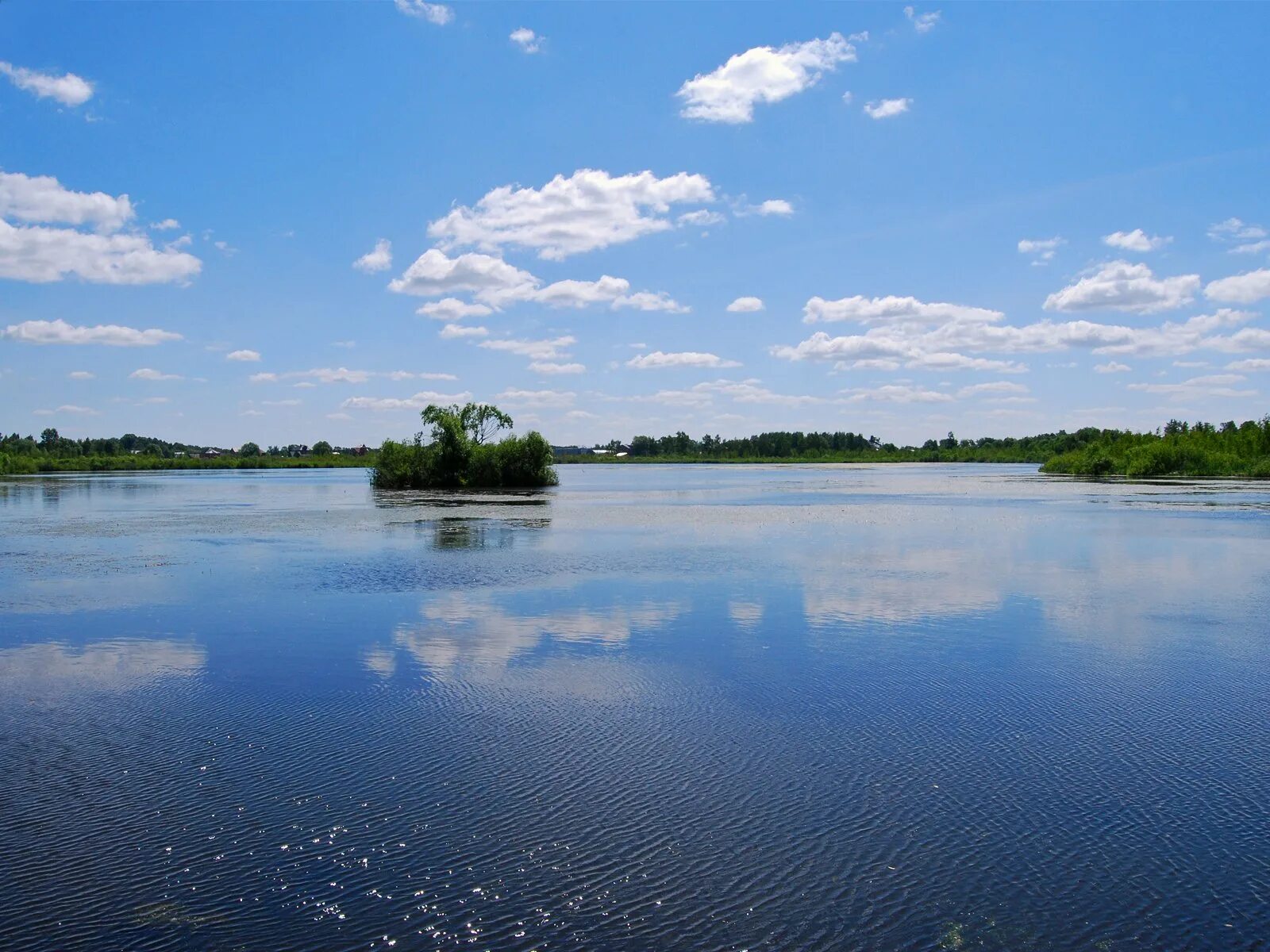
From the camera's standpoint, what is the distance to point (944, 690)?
10867mm

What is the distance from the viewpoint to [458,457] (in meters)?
67.8

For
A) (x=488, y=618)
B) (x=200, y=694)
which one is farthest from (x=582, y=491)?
(x=200, y=694)

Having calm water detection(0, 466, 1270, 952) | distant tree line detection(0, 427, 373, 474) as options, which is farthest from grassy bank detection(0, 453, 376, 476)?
calm water detection(0, 466, 1270, 952)

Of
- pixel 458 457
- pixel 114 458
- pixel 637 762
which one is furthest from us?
pixel 114 458

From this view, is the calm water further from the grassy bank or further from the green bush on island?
the grassy bank

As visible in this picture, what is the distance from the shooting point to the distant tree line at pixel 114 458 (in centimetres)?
11231

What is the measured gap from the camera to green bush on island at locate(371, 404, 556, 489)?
221 feet

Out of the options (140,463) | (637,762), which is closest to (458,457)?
(637,762)

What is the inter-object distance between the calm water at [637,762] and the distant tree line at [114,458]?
284 ft

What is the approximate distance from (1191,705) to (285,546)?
22.6m

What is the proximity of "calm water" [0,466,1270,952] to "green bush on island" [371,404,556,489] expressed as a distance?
47.6 metres

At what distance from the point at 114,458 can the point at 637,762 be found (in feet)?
447

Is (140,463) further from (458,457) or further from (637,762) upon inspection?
(637,762)

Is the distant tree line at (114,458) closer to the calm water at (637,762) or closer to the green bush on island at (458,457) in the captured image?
the green bush on island at (458,457)
